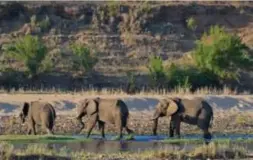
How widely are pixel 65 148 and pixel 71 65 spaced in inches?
1406

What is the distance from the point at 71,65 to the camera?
206 feet

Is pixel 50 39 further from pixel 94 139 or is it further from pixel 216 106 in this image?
pixel 94 139

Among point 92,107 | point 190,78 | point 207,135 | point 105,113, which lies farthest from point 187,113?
point 190,78

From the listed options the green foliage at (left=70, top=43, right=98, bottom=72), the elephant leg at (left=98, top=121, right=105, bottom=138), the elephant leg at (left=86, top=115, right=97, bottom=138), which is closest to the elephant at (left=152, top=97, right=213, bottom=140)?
the elephant leg at (left=98, top=121, right=105, bottom=138)

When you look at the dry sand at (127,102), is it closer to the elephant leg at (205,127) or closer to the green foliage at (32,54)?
the elephant leg at (205,127)

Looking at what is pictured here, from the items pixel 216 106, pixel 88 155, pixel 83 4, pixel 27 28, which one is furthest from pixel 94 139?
pixel 83 4

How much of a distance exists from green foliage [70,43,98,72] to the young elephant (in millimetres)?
25835

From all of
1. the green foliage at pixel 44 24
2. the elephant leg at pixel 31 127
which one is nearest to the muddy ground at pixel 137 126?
the elephant leg at pixel 31 127

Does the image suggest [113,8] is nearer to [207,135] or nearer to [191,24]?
[191,24]

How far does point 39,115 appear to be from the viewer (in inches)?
1315

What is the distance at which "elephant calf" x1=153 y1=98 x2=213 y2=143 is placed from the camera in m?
33.3

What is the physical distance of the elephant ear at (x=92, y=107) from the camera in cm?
3344

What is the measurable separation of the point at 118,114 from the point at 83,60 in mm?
28019

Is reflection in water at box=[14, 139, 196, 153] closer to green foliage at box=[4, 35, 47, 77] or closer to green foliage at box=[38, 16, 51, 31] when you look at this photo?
green foliage at box=[4, 35, 47, 77]
